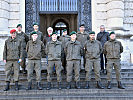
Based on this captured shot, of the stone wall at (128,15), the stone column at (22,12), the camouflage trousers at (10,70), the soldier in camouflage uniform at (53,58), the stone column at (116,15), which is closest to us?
the camouflage trousers at (10,70)

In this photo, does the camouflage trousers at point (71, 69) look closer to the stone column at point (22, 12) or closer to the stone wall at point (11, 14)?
the stone wall at point (11, 14)

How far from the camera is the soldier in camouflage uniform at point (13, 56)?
20.1ft

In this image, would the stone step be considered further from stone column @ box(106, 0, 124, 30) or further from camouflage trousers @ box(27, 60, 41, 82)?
stone column @ box(106, 0, 124, 30)

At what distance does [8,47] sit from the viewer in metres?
6.25

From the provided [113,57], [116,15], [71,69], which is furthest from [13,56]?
[116,15]

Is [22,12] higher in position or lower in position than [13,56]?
higher

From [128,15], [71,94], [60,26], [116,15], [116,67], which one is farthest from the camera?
[60,26]

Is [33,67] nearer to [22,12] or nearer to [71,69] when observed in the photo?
[71,69]

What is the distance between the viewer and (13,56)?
243 inches

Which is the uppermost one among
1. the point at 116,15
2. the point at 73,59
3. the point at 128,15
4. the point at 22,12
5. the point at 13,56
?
the point at 22,12

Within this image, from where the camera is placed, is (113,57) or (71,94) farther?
(113,57)

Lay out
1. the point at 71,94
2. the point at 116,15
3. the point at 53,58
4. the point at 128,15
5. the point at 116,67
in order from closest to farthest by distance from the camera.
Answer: the point at 71,94 < the point at 53,58 < the point at 116,67 < the point at 116,15 < the point at 128,15

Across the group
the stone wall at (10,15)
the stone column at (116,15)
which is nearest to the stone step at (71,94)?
the stone wall at (10,15)

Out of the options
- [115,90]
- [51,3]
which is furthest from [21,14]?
[115,90]
